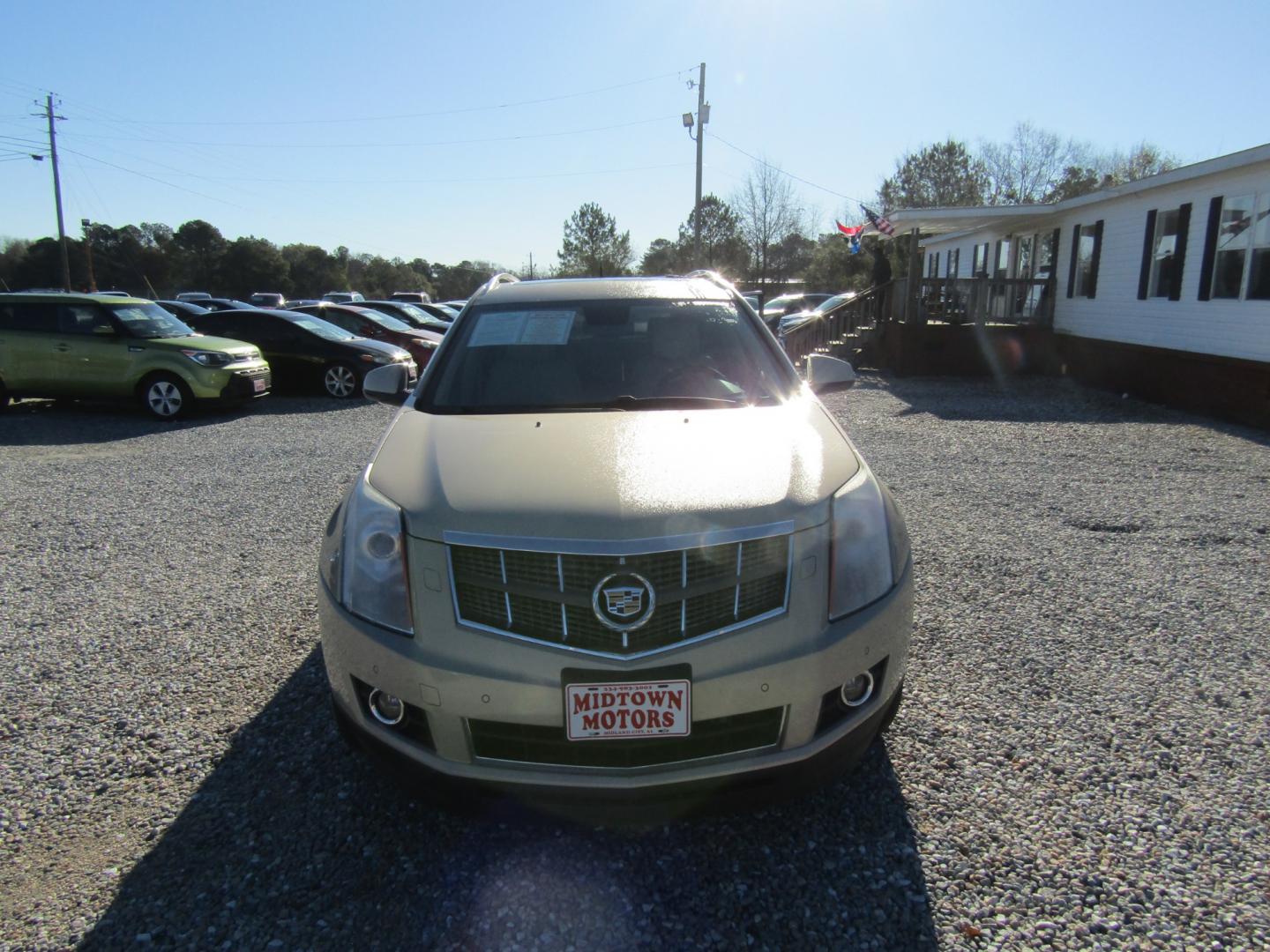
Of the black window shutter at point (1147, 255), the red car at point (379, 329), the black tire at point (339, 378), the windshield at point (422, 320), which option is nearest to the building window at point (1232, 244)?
the black window shutter at point (1147, 255)

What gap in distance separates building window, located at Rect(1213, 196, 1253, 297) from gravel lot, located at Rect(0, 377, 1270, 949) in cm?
752

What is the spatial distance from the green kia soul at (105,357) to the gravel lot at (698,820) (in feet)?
20.7

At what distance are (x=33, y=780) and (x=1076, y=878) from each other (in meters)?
3.27

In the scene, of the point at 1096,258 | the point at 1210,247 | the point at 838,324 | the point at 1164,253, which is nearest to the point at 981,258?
the point at 838,324

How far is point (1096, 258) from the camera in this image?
14.9m

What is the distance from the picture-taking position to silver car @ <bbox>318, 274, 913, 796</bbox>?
214cm

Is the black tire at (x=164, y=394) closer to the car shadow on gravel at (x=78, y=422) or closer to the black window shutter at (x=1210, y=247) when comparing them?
the car shadow on gravel at (x=78, y=422)

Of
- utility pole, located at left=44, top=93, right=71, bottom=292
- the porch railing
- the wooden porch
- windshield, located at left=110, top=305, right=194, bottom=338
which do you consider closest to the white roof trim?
the wooden porch

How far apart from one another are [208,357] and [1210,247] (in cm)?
1379

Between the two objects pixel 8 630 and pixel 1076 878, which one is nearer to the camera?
pixel 1076 878

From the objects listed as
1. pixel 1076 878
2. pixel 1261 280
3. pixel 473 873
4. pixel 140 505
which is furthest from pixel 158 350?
pixel 1261 280

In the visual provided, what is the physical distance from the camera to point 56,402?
41.5 feet

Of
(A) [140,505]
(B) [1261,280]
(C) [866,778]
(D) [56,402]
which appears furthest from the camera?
(D) [56,402]

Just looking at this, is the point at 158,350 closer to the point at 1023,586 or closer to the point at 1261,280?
the point at 1023,586
